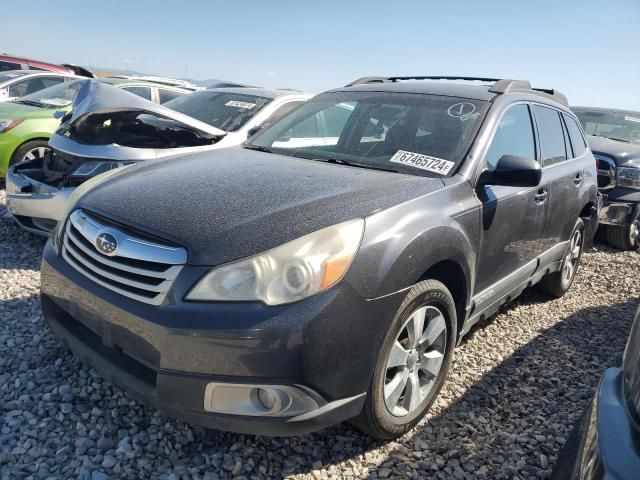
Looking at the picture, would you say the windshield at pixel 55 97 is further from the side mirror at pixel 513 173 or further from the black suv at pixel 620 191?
the black suv at pixel 620 191

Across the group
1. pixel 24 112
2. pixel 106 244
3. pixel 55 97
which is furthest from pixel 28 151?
pixel 106 244

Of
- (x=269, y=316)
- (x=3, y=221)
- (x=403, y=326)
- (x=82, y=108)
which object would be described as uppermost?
(x=82, y=108)

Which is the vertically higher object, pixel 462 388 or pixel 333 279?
pixel 333 279

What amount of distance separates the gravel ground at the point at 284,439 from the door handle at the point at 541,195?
106 centimetres

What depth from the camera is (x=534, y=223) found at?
3.43 metres

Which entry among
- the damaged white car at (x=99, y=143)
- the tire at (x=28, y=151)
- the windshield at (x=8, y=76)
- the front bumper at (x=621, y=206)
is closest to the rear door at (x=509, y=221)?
the damaged white car at (x=99, y=143)

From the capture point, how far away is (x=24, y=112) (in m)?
6.36

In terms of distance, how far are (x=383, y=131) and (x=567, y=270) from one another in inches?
104

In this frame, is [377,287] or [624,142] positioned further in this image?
[624,142]

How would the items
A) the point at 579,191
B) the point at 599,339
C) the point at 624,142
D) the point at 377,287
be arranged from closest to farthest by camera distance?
the point at 377,287
the point at 599,339
the point at 579,191
the point at 624,142

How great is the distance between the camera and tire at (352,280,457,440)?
7.20ft

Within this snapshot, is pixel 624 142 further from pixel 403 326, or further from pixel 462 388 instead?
pixel 403 326

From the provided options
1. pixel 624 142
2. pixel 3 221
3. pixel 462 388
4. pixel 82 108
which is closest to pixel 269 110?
pixel 82 108

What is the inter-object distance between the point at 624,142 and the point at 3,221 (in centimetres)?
840
